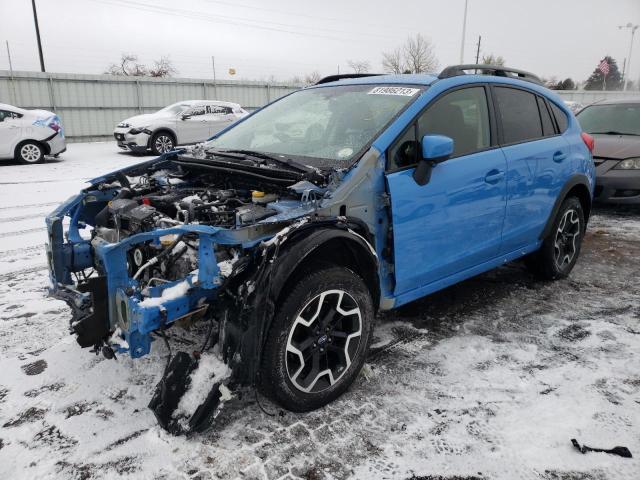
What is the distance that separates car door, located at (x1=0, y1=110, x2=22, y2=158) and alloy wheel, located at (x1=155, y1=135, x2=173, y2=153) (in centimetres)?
339

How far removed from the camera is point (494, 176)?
138 inches

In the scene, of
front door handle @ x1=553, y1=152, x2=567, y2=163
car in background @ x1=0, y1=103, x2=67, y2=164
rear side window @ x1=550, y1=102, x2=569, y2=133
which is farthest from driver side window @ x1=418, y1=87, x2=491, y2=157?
car in background @ x1=0, y1=103, x2=67, y2=164

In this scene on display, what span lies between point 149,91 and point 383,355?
19401mm

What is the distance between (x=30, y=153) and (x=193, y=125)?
4.43 metres

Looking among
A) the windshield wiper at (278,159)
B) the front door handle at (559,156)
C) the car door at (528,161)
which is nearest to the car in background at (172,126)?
the windshield wiper at (278,159)

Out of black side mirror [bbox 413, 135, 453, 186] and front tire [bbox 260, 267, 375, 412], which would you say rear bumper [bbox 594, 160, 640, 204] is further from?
front tire [bbox 260, 267, 375, 412]

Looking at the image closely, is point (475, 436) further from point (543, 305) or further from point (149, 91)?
point (149, 91)

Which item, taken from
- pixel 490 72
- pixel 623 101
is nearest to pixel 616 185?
pixel 623 101

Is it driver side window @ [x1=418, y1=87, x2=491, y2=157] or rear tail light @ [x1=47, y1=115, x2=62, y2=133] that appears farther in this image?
rear tail light @ [x1=47, y1=115, x2=62, y2=133]

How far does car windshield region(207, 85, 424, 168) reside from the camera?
3.10 meters

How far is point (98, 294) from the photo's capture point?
242cm

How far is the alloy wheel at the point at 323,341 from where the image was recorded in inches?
102

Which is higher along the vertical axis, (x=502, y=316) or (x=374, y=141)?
(x=374, y=141)

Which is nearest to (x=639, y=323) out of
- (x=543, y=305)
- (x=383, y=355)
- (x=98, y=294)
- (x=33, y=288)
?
(x=543, y=305)
